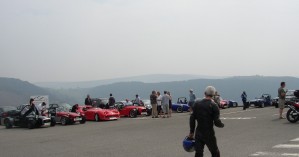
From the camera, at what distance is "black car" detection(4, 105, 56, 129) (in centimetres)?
2161

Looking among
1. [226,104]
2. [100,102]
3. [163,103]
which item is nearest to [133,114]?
[163,103]

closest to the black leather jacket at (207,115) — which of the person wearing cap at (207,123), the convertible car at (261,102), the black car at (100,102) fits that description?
the person wearing cap at (207,123)

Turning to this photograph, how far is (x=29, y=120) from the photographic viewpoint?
2173 cm

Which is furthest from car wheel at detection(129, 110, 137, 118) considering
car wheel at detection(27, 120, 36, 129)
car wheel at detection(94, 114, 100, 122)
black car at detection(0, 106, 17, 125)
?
car wheel at detection(27, 120, 36, 129)

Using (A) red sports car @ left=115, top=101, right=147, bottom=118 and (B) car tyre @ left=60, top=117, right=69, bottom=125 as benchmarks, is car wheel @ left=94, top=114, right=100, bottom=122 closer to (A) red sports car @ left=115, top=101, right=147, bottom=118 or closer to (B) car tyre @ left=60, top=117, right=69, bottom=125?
(B) car tyre @ left=60, top=117, right=69, bottom=125

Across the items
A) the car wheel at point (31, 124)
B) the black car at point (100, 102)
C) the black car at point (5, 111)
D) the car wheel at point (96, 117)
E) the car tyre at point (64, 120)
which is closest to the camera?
the car wheel at point (31, 124)

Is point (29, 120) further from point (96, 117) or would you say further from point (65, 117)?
point (96, 117)

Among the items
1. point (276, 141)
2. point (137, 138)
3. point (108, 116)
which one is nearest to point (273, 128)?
point (276, 141)

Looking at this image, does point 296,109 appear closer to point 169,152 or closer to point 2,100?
point 169,152

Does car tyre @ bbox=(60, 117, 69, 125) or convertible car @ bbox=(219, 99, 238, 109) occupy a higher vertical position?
convertible car @ bbox=(219, 99, 238, 109)

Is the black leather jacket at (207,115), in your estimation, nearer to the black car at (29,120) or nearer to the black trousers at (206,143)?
the black trousers at (206,143)

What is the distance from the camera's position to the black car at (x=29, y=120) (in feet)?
70.9

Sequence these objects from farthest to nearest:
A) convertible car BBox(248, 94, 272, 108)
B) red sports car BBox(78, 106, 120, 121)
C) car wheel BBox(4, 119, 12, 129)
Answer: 1. convertible car BBox(248, 94, 272, 108)
2. red sports car BBox(78, 106, 120, 121)
3. car wheel BBox(4, 119, 12, 129)

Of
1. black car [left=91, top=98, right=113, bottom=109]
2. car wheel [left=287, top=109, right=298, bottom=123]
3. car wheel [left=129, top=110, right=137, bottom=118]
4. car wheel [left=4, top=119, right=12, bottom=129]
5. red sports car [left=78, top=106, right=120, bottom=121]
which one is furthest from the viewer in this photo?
black car [left=91, top=98, right=113, bottom=109]
